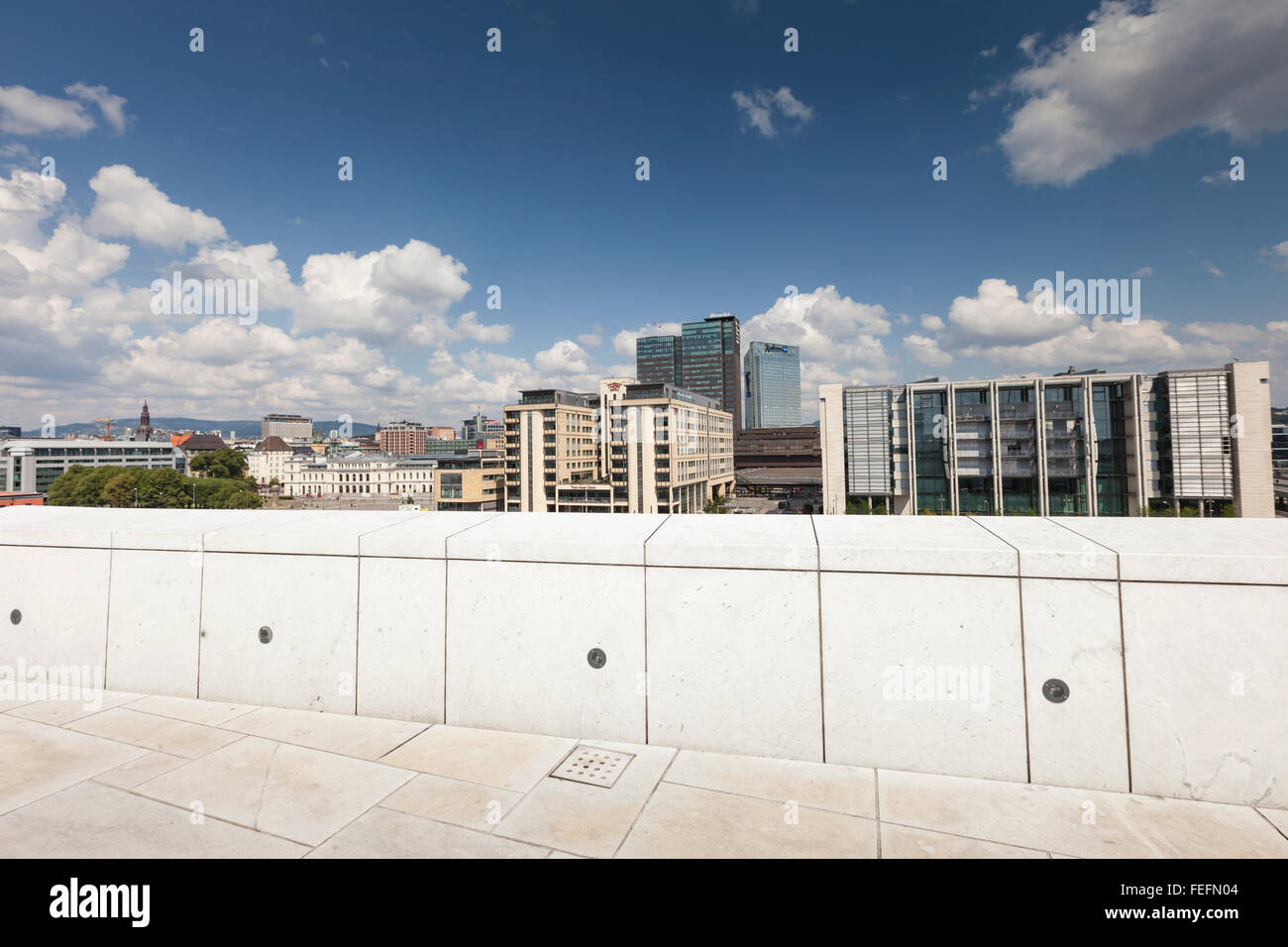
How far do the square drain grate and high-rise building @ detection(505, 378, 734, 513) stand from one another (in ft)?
308

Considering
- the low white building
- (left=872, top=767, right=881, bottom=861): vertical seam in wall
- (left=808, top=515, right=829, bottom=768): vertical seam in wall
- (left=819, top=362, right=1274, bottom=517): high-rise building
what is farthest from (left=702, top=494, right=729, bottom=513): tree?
(left=872, top=767, right=881, bottom=861): vertical seam in wall

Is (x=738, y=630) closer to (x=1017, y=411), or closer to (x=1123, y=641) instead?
(x=1123, y=641)

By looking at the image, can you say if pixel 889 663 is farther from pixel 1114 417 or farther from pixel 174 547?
pixel 1114 417

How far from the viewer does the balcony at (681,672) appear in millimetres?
4832

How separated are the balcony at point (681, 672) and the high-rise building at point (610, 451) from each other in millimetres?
92468

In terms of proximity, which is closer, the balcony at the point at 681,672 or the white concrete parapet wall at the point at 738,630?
the balcony at the point at 681,672

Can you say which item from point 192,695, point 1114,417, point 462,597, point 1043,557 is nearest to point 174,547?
point 192,695

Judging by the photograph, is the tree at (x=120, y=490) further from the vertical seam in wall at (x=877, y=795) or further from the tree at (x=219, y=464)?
the vertical seam in wall at (x=877, y=795)

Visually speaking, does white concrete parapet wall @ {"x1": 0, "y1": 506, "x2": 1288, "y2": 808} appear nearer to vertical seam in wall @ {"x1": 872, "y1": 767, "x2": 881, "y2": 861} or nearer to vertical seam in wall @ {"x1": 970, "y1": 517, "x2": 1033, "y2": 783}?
vertical seam in wall @ {"x1": 970, "y1": 517, "x2": 1033, "y2": 783}

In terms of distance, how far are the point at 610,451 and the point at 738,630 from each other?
107033 millimetres

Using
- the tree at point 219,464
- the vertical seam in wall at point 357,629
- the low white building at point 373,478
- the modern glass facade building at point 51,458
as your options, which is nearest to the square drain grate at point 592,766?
the vertical seam in wall at point 357,629

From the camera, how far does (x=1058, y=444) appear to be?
7494 cm

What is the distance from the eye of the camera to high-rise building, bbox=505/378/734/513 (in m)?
107
